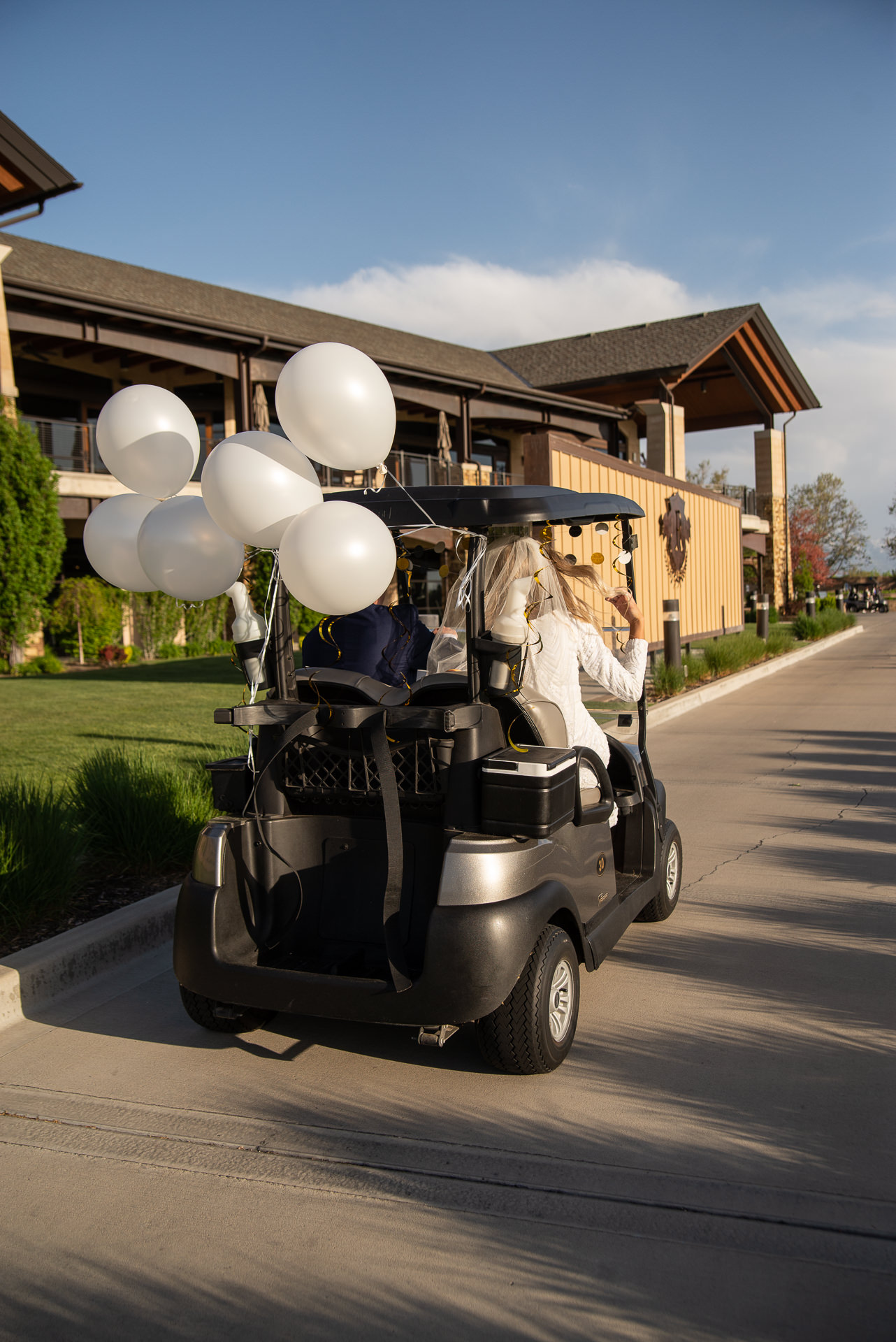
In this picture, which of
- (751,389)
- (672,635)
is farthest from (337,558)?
(751,389)

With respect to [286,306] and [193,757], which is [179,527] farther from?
[286,306]

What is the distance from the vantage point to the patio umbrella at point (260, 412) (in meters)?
20.5

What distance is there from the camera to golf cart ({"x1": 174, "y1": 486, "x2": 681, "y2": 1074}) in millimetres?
3141

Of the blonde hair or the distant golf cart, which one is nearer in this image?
the blonde hair

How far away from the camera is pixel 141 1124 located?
3.08 m

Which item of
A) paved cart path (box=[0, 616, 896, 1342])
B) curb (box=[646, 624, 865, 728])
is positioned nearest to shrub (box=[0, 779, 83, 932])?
paved cart path (box=[0, 616, 896, 1342])

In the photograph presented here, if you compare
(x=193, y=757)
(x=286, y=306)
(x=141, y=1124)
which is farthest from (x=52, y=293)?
(x=141, y=1124)

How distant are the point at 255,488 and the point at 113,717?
8.45 m

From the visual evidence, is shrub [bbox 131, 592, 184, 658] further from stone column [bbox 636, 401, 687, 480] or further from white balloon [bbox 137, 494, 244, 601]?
white balloon [bbox 137, 494, 244, 601]

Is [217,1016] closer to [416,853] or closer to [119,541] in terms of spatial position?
[416,853]

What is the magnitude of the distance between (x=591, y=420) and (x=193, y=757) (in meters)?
26.4

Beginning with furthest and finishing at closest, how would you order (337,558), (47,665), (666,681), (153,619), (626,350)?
(626,350), (153,619), (47,665), (666,681), (337,558)

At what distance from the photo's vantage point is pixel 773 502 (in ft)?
124

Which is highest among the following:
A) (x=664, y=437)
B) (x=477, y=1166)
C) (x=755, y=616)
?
(x=664, y=437)
